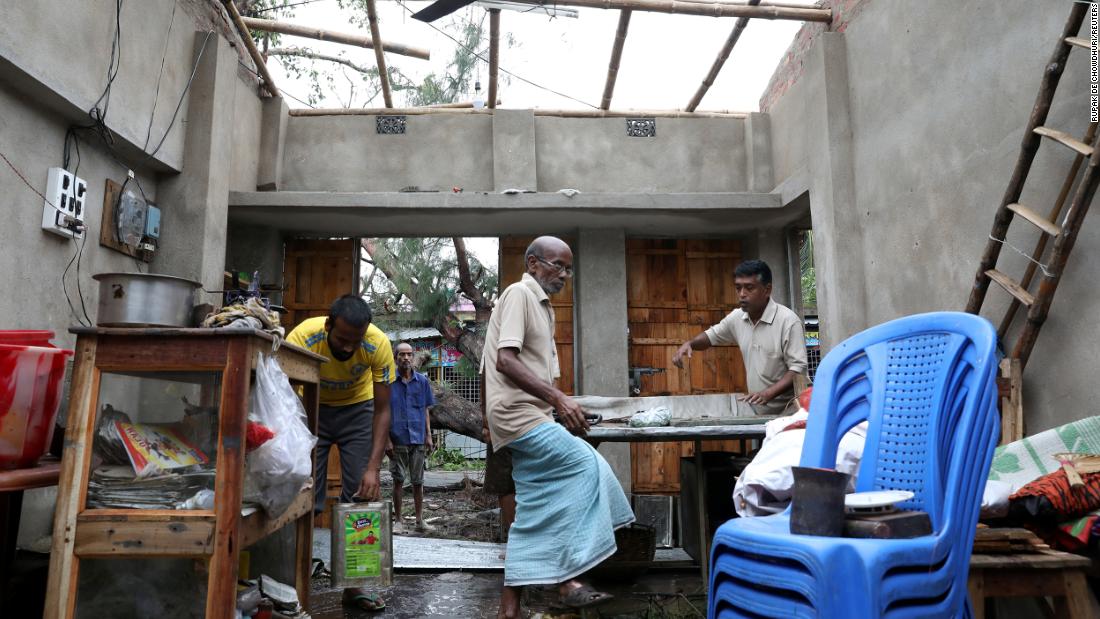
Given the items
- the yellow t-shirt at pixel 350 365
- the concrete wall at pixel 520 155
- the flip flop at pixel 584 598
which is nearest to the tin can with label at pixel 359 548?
the flip flop at pixel 584 598

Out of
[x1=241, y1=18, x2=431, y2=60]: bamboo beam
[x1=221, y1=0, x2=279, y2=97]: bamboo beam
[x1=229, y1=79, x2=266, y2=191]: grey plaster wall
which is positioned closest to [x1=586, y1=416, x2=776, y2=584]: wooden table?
[x1=241, y1=18, x2=431, y2=60]: bamboo beam

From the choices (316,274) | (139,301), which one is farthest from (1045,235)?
(316,274)

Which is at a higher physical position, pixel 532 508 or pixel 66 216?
pixel 66 216

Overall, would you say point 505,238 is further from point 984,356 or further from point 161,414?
point 984,356

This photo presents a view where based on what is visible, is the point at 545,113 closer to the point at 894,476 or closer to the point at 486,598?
the point at 486,598

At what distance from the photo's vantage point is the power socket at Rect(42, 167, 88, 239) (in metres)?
4.01

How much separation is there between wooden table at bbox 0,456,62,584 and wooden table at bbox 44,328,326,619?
0.51ft

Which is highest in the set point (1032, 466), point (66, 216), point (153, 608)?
point (66, 216)

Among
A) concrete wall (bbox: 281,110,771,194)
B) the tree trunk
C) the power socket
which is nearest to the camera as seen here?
the power socket

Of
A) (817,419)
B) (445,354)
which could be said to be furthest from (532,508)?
(445,354)

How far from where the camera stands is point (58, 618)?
2188 millimetres

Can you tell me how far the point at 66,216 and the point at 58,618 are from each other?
282cm

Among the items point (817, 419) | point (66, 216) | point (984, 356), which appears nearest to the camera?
point (984, 356)

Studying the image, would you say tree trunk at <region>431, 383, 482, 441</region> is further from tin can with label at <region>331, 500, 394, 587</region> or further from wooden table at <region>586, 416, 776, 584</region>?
tin can with label at <region>331, 500, 394, 587</region>
